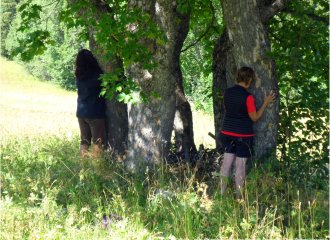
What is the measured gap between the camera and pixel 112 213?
3467mm

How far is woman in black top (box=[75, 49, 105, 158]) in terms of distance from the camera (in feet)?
16.4

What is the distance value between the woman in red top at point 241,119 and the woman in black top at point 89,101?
7.27 feet

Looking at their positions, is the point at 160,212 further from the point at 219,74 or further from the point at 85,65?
the point at 219,74

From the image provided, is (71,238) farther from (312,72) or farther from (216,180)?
(312,72)

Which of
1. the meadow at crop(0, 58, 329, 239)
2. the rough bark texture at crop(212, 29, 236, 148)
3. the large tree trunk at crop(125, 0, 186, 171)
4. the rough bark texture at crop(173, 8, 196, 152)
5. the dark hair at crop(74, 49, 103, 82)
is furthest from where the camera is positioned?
the rough bark texture at crop(173, 8, 196, 152)

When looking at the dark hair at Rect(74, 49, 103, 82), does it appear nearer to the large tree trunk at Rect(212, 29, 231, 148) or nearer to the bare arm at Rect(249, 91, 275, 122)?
the large tree trunk at Rect(212, 29, 231, 148)

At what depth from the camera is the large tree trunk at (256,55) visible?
4227 millimetres

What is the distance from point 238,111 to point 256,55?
864 millimetres

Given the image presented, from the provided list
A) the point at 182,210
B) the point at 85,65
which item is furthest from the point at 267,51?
the point at 85,65

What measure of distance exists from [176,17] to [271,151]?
8.53ft

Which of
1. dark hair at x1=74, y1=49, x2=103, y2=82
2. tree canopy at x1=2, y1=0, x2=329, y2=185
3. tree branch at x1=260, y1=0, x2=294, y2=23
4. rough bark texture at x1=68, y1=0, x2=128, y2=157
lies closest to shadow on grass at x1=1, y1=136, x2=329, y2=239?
tree canopy at x1=2, y1=0, x2=329, y2=185

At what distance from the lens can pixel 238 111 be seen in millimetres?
4117

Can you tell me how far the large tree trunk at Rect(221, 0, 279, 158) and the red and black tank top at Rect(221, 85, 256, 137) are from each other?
1.01ft

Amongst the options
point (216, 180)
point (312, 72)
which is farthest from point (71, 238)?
point (312, 72)
